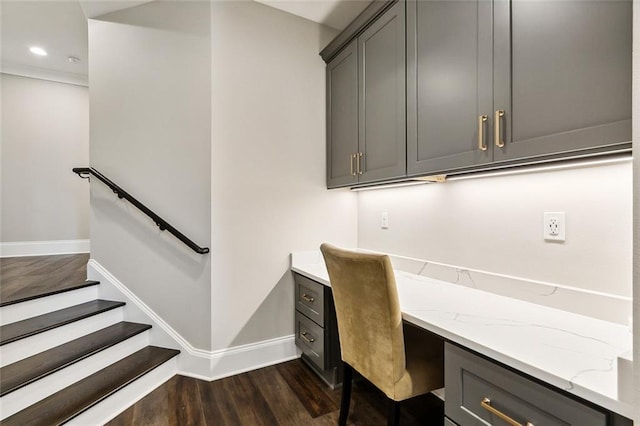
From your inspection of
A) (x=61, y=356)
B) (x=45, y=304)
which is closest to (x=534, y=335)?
(x=61, y=356)

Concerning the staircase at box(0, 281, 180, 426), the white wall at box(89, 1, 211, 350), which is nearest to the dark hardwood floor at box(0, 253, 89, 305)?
the staircase at box(0, 281, 180, 426)

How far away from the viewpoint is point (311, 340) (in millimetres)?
2164

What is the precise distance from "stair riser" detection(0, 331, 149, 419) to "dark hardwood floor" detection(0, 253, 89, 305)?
631 millimetres

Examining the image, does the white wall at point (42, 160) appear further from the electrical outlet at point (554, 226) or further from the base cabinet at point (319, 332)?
the electrical outlet at point (554, 226)

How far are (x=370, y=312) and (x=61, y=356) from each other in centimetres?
188

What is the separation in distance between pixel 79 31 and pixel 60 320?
2.70m

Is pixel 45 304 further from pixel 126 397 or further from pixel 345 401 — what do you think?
pixel 345 401

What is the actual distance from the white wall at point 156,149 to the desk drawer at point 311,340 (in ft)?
2.18

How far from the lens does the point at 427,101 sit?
156cm

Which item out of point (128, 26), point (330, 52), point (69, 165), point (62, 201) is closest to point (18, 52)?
point (69, 165)

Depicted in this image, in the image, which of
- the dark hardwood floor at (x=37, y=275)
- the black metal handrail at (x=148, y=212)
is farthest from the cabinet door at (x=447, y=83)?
the dark hardwood floor at (x=37, y=275)

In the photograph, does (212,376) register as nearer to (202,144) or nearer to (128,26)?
(202,144)

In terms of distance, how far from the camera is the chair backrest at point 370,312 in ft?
4.07

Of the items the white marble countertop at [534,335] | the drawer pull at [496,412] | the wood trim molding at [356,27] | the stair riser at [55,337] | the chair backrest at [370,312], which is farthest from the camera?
the wood trim molding at [356,27]
